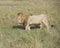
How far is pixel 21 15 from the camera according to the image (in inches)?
437

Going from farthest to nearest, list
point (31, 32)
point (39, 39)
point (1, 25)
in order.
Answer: point (1, 25) < point (31, 32) < point (39, 39)

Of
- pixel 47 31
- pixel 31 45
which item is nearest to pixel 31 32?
pixel 47 31

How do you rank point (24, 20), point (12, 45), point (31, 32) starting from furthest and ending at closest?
1. point (24, 20)
2. point (31, 32)
3. point (12, 45)

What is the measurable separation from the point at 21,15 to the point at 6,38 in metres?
1.83

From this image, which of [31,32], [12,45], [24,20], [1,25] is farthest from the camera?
[1,25]

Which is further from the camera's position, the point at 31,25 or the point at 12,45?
the point at 31,25

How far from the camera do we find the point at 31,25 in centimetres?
1166

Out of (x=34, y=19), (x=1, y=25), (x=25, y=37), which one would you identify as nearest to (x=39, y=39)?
(x=25, y=37)

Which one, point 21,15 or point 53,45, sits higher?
point 21,15

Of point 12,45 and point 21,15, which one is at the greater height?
point 21,15

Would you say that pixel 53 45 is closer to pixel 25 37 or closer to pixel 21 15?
pixel 25 37

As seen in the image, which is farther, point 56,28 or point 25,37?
point 56,28

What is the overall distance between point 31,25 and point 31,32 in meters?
1.21

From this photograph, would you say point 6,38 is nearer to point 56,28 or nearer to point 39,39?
point 39,39
